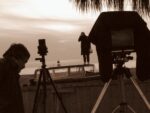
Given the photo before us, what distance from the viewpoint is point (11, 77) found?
451cm

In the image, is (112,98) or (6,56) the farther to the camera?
(112,98)

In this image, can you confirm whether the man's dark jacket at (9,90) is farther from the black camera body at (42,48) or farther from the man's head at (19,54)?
the black camera body at (42,48)

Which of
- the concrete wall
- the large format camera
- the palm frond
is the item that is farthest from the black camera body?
the palm frond

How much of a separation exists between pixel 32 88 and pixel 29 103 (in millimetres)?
286

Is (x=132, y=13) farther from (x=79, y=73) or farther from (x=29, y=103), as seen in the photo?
(x=79, y=73)

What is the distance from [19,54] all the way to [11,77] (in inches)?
9.4

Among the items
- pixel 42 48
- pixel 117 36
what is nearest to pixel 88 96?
pixel 42 48

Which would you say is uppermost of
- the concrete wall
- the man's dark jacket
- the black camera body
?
the black camera body

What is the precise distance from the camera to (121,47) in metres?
5.16

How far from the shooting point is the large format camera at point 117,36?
16.8ft

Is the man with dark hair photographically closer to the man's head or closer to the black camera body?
the man's head

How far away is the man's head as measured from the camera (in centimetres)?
443

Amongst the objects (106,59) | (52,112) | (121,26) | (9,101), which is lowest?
(52,112)

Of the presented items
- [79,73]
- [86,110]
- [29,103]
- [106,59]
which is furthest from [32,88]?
[106,59]
